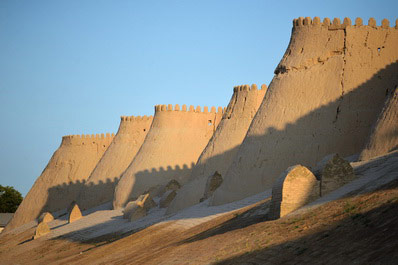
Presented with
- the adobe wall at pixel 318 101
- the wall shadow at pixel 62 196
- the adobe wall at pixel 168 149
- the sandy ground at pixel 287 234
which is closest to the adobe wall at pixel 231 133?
the adobe wall at pixel 168 149

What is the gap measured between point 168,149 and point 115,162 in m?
5.32

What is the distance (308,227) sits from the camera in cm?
1001

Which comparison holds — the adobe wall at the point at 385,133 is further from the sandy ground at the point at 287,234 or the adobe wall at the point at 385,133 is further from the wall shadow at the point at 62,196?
the wall shadow at the point at 62,196

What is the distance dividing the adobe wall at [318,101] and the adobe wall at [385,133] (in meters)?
2.65

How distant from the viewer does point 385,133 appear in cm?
1390

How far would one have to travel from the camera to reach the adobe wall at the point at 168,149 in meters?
28.8

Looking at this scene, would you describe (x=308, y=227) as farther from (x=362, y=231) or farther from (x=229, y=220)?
(x=229, y=220)

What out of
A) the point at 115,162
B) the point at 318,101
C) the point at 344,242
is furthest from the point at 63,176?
the point at 344,242

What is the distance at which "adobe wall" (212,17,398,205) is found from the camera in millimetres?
17172

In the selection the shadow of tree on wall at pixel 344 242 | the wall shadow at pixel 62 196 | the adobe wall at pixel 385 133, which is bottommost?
the shadow of tree on wall at pixel 344 242

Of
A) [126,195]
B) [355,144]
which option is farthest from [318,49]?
[126,195]

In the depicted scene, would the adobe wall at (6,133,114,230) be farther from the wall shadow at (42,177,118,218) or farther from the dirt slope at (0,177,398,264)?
the dirt slope at (0,177,398,264)

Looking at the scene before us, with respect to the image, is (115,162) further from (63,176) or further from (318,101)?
(318,101)

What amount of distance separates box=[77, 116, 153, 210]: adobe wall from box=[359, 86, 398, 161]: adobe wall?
821 inches
